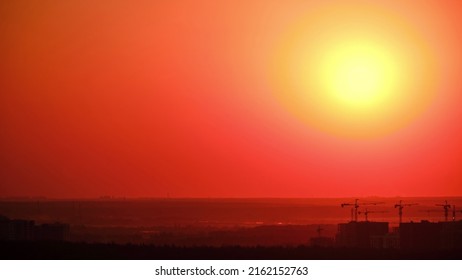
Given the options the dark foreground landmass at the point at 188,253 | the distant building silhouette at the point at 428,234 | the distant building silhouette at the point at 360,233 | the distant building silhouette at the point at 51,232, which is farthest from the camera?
the distant building silhouette at the point at 360,233

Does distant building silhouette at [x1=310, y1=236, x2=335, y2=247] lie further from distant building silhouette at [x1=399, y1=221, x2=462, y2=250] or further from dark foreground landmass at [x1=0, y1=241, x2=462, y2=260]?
dark foreground landmass at [x1=0, y1=241, x2=462, y2=260]

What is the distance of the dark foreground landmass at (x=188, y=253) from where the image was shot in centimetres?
823

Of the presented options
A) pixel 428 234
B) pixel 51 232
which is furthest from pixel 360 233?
pixel 51 232

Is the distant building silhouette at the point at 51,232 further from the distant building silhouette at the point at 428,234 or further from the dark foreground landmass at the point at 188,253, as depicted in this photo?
the distant building silhouette at the point at 428,234

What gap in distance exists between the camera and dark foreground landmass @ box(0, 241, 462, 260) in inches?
324

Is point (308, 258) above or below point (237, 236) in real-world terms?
below

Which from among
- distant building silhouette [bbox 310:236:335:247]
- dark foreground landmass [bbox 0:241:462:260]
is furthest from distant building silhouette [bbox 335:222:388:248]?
dark foreground landmass [bbox 0:241:462:260]

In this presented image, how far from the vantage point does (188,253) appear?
8344 millimetres

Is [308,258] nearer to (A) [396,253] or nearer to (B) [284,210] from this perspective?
(A) [396,253]

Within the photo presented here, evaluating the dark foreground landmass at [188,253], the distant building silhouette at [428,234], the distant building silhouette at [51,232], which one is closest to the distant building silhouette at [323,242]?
the distant building silhouette at [428,234]

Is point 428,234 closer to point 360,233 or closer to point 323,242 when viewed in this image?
point 323,242

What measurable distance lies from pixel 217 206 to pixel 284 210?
6514 mm

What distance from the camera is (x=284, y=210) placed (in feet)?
204
